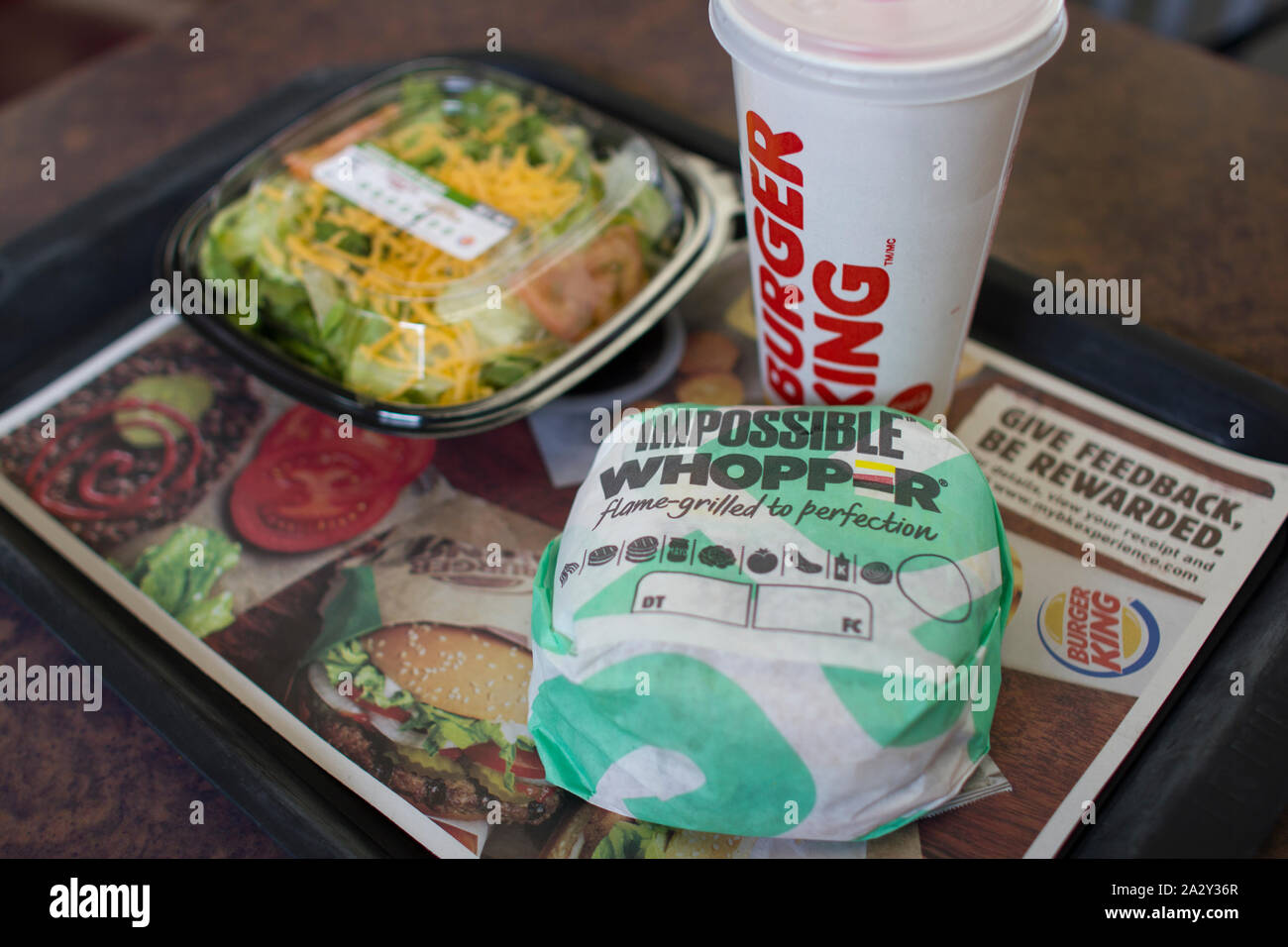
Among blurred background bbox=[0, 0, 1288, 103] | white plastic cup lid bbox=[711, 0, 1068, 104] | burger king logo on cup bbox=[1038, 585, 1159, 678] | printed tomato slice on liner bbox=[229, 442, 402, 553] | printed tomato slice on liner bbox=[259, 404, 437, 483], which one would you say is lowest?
printed tomato slice on liner bbox=[229, 442, 402, 553]

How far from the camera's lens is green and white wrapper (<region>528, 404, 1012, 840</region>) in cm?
47

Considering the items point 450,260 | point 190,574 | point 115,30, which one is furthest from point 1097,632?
point 115,30

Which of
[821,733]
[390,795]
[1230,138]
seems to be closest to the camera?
[821,733]

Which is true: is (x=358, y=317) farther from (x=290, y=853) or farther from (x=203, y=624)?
(x=290, y=853)

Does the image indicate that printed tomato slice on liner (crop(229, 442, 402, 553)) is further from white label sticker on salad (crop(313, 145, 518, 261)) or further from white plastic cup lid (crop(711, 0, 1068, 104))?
white plastic cup lid (crop(711, 0, 1068, 104))

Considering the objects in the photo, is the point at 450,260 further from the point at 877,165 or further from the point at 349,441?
the point at 877,165

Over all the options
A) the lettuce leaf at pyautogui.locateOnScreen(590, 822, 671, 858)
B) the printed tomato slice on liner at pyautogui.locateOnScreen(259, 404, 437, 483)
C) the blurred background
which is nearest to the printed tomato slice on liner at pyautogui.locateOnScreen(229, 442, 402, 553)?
the printed tomato slice on liner at pyautogui.locateOnScreen(259, 404, 437, 483)

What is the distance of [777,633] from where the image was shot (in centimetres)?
48

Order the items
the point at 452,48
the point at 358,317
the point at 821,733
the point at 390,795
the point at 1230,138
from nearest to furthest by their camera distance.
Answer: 1. the point at 821,733
2. the point at 390,795
3. the point at 358,317
4. the point at 1230,138
5. the point at 452,48

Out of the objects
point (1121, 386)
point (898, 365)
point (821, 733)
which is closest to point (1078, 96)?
point (1121, 386)

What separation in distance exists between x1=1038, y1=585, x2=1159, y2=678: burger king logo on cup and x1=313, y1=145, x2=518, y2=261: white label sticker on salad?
0.46 m

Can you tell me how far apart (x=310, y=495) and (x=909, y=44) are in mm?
511
